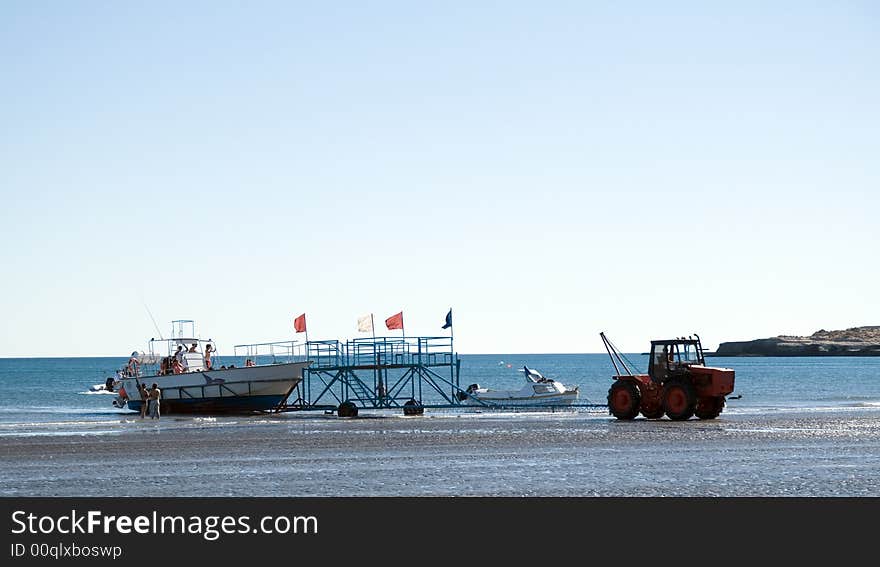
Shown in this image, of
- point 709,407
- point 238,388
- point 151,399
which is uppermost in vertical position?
point 238,388

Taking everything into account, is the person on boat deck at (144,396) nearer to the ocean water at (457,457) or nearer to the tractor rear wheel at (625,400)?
the ocean water at (457,457)

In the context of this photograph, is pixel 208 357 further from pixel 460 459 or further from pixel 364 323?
pixel 460 459

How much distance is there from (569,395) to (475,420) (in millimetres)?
26893

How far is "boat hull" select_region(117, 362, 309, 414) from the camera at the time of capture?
52.0 meters

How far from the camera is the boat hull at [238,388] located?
171ft

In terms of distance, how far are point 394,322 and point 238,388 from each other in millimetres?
7468

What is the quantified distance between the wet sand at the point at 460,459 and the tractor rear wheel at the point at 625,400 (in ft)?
2.59

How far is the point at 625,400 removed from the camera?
41.2 metres

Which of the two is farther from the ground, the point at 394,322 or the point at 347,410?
the point at 394,322

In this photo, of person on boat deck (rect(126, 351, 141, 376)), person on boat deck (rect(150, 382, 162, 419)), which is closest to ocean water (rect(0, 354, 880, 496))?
person on boat deck (rect(150, 382, 162, 419))

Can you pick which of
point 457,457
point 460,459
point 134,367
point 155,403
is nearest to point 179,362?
point 134,367

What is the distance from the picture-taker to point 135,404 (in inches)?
2196

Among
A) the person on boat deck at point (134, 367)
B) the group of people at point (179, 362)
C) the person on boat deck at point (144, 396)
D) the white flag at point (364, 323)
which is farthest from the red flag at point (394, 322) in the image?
the person on boat deck at point (134, 367)
